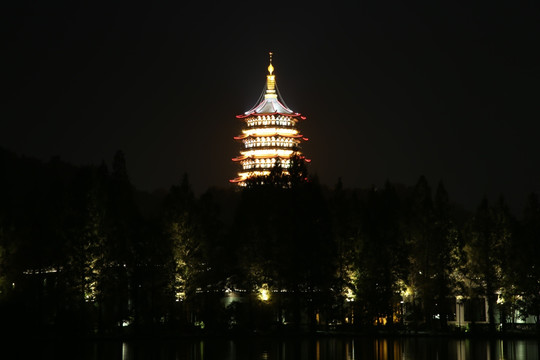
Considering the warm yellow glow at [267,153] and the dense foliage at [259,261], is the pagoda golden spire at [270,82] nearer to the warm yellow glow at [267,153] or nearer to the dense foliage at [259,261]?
the warm yellow glow at [267,153]

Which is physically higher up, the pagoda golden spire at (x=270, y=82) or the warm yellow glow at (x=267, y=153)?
the pagoda golden spire at (x=270, y=82)

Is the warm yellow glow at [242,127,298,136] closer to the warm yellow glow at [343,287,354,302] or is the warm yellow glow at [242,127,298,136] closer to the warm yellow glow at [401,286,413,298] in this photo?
the warm yellow glow at [401,286,413,298]

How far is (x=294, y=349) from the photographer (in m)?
53.6

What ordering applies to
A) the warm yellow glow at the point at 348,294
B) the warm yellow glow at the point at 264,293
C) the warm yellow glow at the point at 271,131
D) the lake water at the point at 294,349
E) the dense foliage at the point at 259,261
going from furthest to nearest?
the warm yellow glow at the point at 271,131 → the warm yellow glow at the point at 348,294 → the warm yellow glow at the point at 264,293 → the dense foliage at the point at 259,261 → the lake water at the point at 294,349

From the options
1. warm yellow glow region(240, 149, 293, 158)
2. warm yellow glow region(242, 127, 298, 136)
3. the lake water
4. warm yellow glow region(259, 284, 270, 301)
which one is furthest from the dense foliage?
warm yellow glow region(242, 127, 298, 136)

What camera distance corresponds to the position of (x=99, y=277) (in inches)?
2447

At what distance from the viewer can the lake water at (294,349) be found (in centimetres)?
4794

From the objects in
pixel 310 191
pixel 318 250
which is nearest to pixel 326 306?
pixel 318 250

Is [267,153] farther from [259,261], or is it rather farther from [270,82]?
[259,261]

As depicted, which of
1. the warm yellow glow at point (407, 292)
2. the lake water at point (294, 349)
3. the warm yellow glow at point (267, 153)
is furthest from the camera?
the warm yellow glow at point (267, 153)

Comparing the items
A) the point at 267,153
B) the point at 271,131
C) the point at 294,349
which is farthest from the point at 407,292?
the point at 271,131

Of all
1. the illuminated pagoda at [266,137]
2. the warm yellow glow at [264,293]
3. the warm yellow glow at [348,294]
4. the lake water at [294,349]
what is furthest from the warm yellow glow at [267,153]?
the lake water at [294,349]

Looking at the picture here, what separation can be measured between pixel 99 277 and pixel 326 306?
49.6 ft

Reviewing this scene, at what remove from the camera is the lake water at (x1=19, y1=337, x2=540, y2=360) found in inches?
1887
